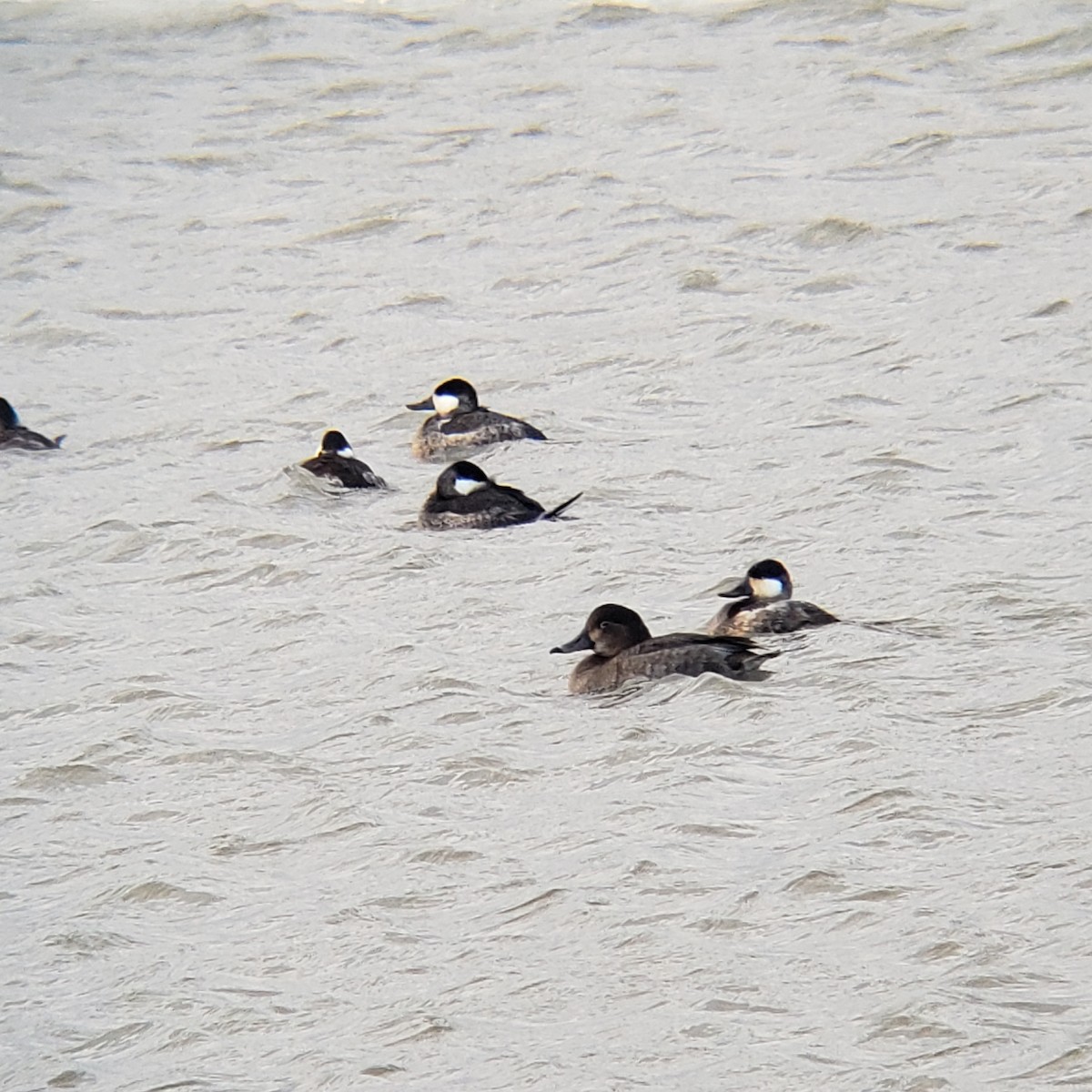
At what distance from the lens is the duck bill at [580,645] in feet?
28.4

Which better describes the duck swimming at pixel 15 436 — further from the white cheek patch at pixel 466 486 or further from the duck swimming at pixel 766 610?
the duck swimming at pixel 766 610

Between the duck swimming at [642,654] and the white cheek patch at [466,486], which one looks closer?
the duck swimming at [642,654]

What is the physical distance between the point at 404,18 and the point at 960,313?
1107 centimetres

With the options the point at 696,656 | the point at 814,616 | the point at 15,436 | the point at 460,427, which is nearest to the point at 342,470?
the point at 460,427

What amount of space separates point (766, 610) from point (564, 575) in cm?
143

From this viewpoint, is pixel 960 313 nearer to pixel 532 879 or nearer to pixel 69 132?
pixel 532 879

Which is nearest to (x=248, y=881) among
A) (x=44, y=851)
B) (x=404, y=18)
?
(x=44, y=851)

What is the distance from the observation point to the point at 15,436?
1263cm

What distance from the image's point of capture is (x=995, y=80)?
62.5 ft

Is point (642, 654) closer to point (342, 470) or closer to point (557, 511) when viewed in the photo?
point (557, 511)

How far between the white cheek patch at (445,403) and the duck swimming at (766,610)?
11.3 feet

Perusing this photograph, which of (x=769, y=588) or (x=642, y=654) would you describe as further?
(x=769, y=588)

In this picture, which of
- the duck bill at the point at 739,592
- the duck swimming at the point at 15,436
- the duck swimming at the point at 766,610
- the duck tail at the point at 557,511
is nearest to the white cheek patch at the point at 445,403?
the duck tail at the point at 557,511

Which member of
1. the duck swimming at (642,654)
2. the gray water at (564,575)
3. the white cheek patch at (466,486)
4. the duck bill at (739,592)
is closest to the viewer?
the gray water at (564,575)
